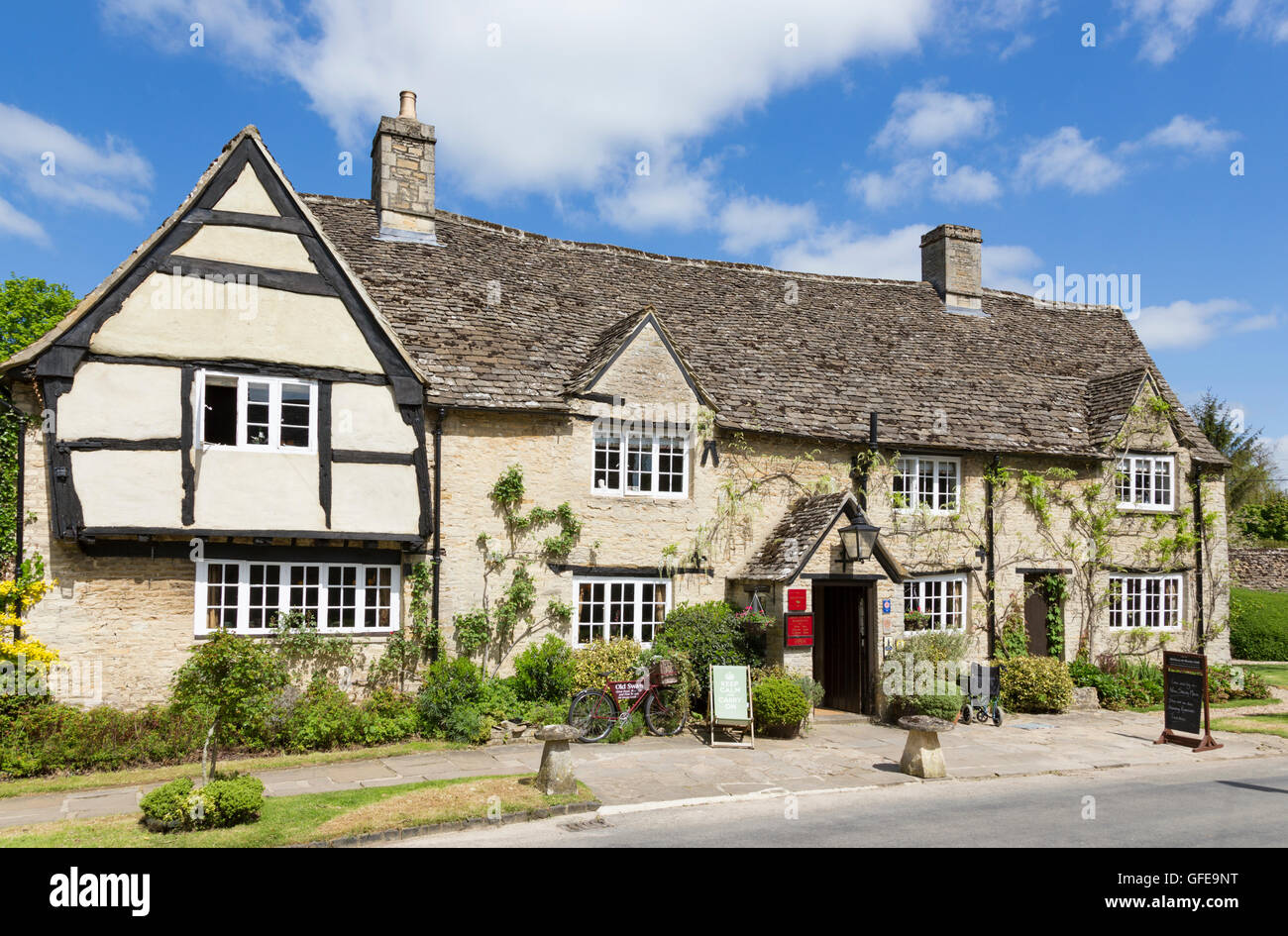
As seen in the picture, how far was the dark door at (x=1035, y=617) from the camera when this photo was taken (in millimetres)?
20188

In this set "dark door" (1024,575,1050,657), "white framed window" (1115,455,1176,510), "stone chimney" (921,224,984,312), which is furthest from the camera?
"stone chimney" (921,224,984,312)

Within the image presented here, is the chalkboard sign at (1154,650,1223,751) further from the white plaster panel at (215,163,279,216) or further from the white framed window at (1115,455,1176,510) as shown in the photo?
the white plaster panel at (215,163,279,216)

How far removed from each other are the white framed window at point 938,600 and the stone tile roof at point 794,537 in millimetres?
3089

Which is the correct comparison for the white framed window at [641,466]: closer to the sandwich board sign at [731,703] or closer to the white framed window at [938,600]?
the sandwich board sign at [731,703]

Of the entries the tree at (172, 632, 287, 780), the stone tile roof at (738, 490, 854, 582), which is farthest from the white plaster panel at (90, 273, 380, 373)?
the stone tile roof at (738, 490, 854, 582)

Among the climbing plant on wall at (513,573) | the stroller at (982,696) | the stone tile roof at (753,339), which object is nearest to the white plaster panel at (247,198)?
the stone tile roof at (753,339)

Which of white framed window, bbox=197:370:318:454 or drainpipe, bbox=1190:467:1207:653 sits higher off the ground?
white framed window, bbox=197:370:318:454

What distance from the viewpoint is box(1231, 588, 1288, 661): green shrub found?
2694 cm

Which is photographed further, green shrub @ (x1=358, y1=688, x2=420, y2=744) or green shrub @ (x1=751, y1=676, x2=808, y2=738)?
green shrub @ (x1=751, y1=676, x2=808, y2=738)

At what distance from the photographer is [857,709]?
1731 cm

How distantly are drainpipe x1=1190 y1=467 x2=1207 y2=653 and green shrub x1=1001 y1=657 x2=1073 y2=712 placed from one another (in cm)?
565

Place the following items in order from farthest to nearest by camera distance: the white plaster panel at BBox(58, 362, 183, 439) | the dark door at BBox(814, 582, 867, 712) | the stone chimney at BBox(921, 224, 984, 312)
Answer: the stone chimney at BBox(921, 224, 984, 312)
the dark door at BBox(814, 582, 867, 712)
the white plaster panel at BBox(58, 362, 183, 439)

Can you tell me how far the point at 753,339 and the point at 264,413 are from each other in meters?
11.1
